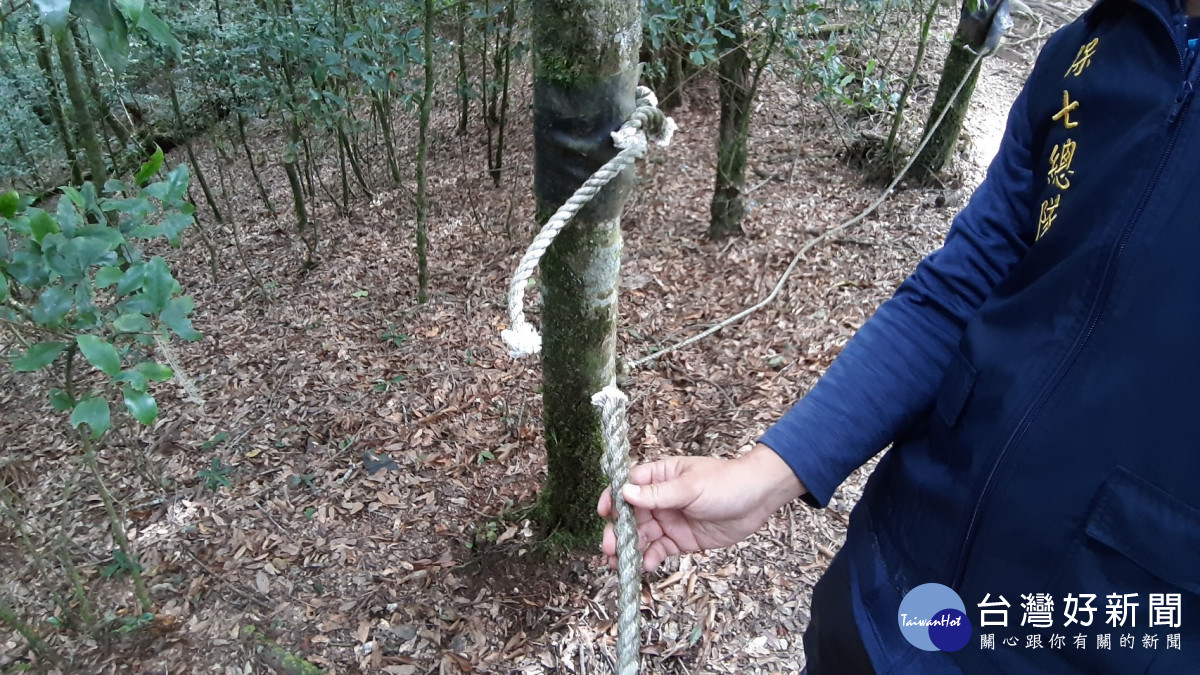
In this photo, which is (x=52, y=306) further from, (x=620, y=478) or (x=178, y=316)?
(x=620, y=478)

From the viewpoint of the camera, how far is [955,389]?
107 cm

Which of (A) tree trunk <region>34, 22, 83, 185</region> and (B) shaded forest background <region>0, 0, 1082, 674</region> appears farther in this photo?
(A) tree trunk <region>34, 22, 83, 185</region>

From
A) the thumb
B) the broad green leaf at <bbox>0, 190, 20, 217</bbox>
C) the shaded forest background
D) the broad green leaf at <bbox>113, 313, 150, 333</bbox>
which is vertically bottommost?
the shaded forest background

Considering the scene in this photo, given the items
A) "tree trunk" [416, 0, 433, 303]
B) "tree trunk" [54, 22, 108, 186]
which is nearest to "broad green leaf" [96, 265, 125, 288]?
"tree trunk" [416, 0, 433, 303]

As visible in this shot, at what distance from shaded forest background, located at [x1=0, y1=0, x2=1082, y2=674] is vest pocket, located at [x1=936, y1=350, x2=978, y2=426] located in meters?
1.56

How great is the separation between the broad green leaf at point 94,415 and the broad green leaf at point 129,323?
0.57 feet

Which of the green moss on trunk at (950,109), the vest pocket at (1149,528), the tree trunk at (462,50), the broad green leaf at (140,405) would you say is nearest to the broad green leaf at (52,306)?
the broad green leaf at (140,405)

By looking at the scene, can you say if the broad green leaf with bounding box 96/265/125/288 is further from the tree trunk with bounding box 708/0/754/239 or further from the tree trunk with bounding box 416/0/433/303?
the tree trunk with bounding box 708/0/754/239

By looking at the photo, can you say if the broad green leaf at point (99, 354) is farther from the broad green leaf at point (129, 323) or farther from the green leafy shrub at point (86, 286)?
the broad green leaf at point (129, 323)

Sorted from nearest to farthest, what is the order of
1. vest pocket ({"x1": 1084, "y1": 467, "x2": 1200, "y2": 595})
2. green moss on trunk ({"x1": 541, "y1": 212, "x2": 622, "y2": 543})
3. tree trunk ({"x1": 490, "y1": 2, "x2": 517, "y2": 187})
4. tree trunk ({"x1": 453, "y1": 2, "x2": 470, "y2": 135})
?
vest pocket ({"x1": 1084, "y1": 467, "x2": 1200, "y2": 595})
green moss on trunk ({"x1": 541, "y1": 212, "x2": 622, "y2": 543})
tree trunk ({"x1": 490, "y1": 2, "x2": 517, "y2": 187})
tree trunk ({"x1": 453, "y1": 2, "x2": 470, "y2": 135})

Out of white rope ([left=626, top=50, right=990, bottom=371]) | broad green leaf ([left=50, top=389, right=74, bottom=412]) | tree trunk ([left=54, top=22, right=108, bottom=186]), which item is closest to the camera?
broad green leaf ([left=50, top=389, right=74, bottom=412])

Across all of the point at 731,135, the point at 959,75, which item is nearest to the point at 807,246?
the point at 731,135

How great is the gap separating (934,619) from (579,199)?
3.38 feet

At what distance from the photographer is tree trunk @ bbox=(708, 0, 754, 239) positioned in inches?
175
